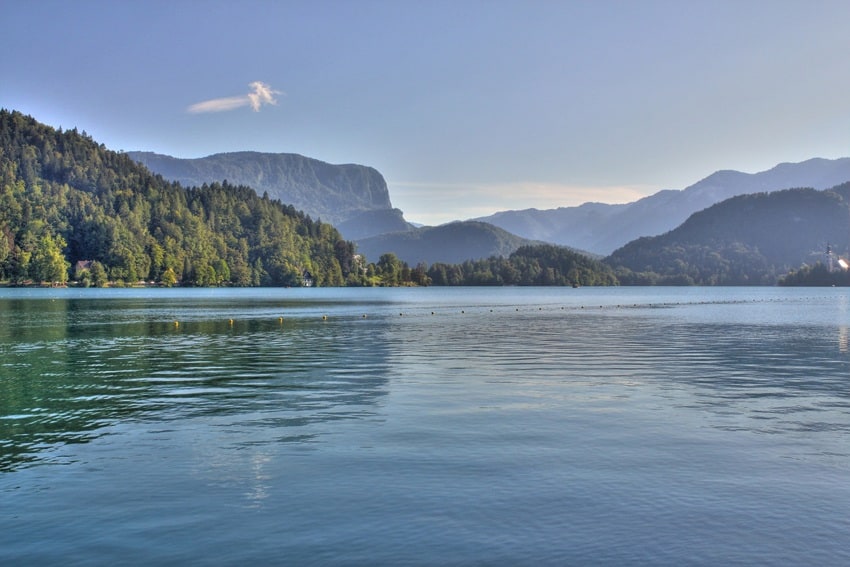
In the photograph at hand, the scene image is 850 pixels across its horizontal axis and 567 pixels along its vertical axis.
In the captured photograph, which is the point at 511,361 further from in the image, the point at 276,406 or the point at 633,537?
the point at 633,537

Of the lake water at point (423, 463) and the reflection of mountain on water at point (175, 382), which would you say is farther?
the reflection of mountain on water at point (175, 382)

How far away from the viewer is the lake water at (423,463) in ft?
51.2

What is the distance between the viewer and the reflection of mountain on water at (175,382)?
2803 centimetres

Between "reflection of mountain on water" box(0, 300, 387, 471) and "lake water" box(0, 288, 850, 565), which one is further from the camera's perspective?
"reflection of mountain on water" box(0, 300, 387, 471)

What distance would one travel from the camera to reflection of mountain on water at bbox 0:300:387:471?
2803 centimetres

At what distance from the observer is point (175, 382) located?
4041 cm

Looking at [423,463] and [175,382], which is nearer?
[423,463]

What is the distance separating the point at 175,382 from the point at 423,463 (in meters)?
23.2

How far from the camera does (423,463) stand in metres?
22.0

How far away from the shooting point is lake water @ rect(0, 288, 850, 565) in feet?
51.2

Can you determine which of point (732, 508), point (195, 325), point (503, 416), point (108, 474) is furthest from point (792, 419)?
point (195, 325)

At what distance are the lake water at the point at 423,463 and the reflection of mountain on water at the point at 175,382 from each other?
0.21m

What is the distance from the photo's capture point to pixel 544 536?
16.0 meters

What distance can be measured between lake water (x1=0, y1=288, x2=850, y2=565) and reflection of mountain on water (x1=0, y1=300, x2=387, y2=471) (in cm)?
21
